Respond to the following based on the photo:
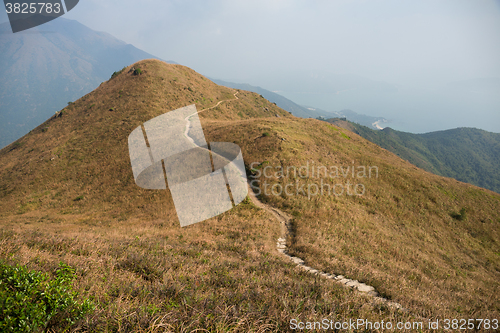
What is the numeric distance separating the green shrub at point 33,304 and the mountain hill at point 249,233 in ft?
1.03

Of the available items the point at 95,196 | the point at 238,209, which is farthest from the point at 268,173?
the point at 95,196

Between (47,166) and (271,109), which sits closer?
(47,166)

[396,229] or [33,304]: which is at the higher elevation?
[33,304]

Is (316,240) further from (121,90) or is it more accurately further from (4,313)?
(121,90)

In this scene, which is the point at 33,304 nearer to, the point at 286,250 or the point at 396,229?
the point at 286,250

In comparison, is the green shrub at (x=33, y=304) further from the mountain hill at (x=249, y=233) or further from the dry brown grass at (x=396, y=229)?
the dry brown grass at (x=396, y=229)

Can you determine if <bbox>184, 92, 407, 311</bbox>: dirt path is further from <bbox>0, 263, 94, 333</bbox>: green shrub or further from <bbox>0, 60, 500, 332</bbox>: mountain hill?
<bbox>0, 263, 94, 333</bbox>: green shrub

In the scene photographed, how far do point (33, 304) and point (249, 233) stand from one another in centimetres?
1123

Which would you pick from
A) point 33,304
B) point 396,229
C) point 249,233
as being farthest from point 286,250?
point 396,229

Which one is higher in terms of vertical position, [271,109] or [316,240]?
[271,109]

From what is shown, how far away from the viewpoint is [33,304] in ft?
9.41

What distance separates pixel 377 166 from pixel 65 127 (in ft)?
193

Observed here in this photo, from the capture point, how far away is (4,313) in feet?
8.82

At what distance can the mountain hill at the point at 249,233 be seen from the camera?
4312mm
